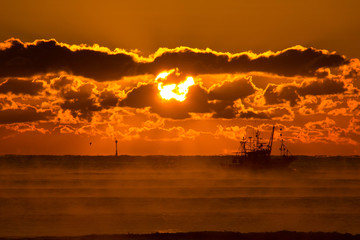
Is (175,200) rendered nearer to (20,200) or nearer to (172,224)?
(20,200)

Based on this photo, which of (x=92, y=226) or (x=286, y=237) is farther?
(x=92, y=226)

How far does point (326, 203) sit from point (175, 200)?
75.9ft

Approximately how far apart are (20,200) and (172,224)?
132ft

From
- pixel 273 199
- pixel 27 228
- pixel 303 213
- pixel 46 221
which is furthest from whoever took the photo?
pixel 273 199

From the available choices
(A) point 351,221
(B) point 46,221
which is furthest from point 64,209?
(A) point 351,221

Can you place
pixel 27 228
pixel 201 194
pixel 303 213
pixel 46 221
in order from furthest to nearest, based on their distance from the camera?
pixel 201 194
pixel 303 213
pixel 46 221
pixel 27 228

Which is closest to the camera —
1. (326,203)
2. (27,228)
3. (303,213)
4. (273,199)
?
(27,228)

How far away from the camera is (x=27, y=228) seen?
59.2 meters

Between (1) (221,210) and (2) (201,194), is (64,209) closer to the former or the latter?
(1) (221,210)

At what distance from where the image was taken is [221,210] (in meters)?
78.9

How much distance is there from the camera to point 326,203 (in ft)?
298

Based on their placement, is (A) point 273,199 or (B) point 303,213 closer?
(B) point 303,213

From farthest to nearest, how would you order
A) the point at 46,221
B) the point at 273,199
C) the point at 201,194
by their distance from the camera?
the point at 201,194 → the point at 273,199 → the point at 46,221

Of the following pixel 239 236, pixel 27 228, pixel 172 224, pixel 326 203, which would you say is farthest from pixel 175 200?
pixel 239 236
